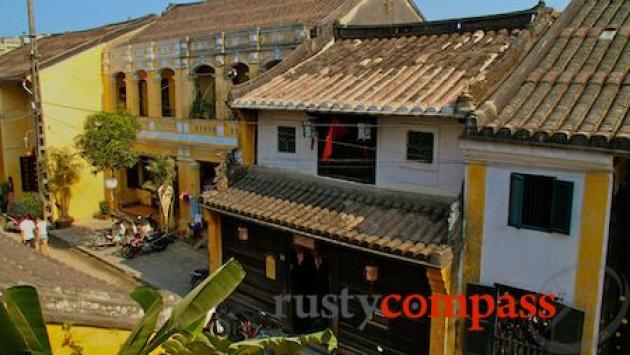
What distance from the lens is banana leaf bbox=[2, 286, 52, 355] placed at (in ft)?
11.6

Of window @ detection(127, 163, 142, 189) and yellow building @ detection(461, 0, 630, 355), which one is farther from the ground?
yellow building @ detection(461, 0, 630, 355)

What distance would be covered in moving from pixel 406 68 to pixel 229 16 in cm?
1297

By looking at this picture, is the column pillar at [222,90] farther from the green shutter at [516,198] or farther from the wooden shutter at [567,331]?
the wooden shutter at [567,331]

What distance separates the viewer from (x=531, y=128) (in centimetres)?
860

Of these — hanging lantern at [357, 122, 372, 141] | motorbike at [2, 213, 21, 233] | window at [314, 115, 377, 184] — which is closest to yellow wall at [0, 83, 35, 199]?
motorbike at [2, 213, 21, 233]

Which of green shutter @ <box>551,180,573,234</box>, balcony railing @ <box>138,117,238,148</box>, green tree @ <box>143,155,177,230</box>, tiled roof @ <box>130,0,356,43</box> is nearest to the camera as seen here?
green shutter @ <box>551,180,573,234</box>

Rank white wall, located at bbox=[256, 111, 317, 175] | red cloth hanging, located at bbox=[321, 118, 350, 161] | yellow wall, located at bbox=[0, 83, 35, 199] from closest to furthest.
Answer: red cloth hanging, located at bbox=[321, 118, 350, 161] < white wall, located at bbox=[256, 111, 317, 175] < yellow wall, located at bbox=[0, 83, 35, 199]

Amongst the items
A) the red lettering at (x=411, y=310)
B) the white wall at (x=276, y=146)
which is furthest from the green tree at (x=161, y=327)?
the white wall at (x=276, y=146)

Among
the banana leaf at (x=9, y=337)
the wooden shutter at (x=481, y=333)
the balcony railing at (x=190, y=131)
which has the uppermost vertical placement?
the balcony railing at (x=190, y=131)

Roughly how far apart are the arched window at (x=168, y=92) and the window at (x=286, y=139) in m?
10.5

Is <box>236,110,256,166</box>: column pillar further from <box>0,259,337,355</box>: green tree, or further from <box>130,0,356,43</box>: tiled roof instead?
<box>0,259,337,355</box>: green tree

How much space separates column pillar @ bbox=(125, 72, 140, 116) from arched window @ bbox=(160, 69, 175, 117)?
1.62m

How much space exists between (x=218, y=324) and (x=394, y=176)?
606 cm

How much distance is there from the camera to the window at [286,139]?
13.5m
